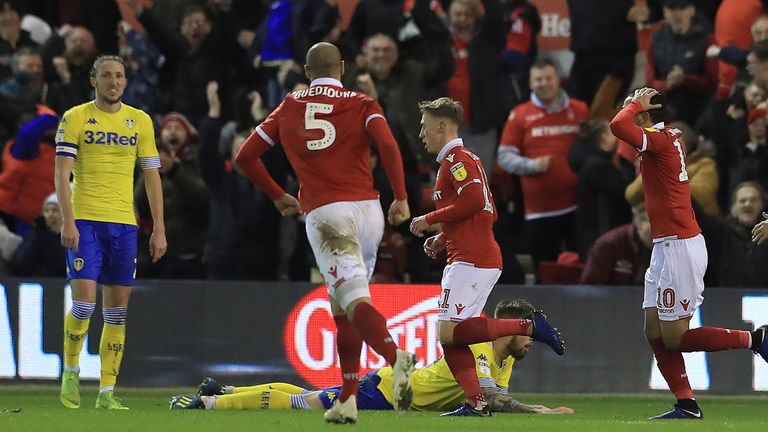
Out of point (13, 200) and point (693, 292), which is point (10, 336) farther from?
point (693, 292)

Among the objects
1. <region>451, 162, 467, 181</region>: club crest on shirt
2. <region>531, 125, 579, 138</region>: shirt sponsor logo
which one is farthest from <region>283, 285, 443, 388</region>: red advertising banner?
<region>451, 162, 467, 181</region>: club crest on shirt

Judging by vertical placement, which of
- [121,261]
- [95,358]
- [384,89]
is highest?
[384,89]

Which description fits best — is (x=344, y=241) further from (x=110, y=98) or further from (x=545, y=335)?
(x=110, y=98)

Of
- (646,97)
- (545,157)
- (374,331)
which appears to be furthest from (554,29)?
(374,331)

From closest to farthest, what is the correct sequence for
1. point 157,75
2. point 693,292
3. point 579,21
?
point 693,292 → point 579,21 → point 157,75

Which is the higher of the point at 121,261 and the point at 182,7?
the point at 182,7

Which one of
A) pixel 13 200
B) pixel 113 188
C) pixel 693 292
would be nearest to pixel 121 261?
pixel 113 188

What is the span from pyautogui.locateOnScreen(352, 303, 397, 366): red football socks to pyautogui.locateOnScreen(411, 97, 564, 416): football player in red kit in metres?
1.34

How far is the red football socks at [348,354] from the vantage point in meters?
8.71

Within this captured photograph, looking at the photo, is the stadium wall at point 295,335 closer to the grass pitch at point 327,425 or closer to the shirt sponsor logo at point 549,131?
the grass pitch at point 327,425

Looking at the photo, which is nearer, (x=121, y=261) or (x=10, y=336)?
(x=121, y=261)

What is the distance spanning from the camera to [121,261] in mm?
10680

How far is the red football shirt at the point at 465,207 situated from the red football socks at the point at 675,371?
4.20 ft

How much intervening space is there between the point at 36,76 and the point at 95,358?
4.39 m
